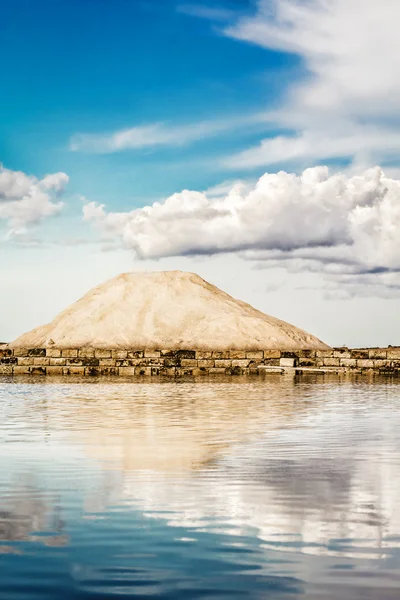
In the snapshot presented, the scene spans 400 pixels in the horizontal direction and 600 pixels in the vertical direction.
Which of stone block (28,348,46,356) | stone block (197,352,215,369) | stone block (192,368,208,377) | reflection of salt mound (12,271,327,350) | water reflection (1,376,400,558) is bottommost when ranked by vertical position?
water reflection (1,376,400,558)

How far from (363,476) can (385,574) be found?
271 centimetres

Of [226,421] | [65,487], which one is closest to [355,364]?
[226,421]

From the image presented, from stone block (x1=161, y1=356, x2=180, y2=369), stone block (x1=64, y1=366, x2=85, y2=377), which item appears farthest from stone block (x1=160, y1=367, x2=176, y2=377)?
stone block (x1=64, y1=366, x2=85, y2=377)

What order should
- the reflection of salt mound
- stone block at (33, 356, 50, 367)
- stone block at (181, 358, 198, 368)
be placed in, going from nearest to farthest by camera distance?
stone block at (181, 358, 198, 368) → stone block at (33, 356, 50, 367) → the reflection of salt mound

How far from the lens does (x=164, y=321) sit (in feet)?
157

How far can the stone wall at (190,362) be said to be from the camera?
2797 centimetres

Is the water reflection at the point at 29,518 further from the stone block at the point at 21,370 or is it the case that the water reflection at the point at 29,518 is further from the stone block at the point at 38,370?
the stone block at the point at 21,370

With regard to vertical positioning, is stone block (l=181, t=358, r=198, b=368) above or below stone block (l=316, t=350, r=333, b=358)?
below

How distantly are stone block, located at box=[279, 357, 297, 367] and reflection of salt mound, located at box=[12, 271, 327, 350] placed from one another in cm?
1310

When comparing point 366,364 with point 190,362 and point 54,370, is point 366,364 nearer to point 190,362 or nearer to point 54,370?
point 190,362

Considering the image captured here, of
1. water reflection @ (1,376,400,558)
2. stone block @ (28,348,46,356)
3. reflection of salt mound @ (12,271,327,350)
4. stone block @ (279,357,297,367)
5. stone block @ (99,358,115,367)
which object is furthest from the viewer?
reflection of salt mound @ (12,271,327,350)

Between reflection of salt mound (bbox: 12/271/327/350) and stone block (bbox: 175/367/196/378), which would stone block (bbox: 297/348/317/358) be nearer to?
stone block (bbox: 175/367/196/378)

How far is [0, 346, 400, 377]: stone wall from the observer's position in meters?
28.0

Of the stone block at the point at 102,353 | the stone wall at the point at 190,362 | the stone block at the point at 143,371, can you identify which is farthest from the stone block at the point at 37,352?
the stone block at the point at 143,371
